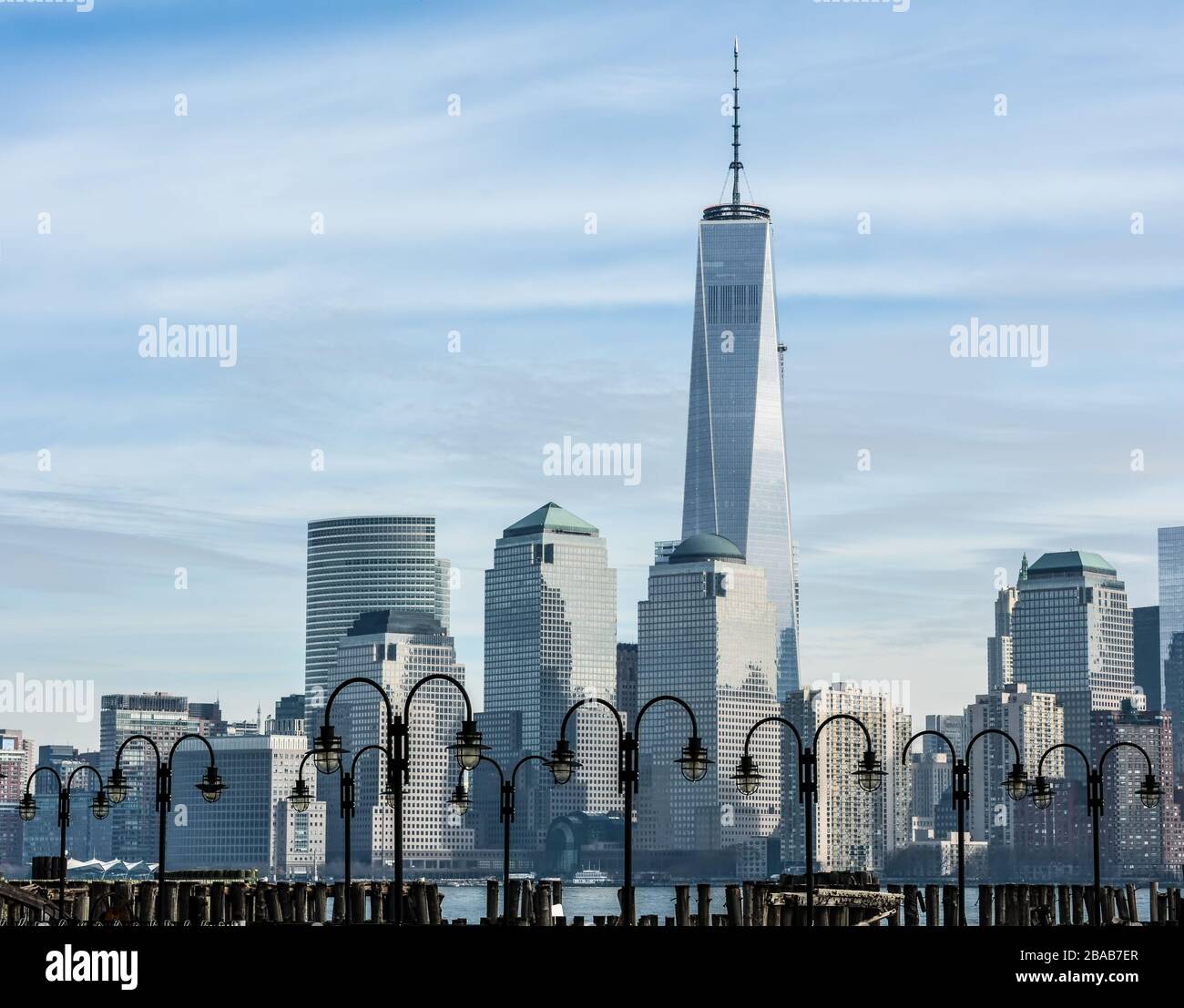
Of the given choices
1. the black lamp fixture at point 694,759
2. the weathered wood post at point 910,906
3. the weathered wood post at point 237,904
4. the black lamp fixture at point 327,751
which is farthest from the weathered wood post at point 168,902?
the black lamp fixture at point 694,759

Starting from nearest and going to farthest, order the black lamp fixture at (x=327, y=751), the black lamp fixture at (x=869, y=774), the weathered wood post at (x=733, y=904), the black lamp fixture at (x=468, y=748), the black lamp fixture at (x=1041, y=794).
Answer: the black lamp fixture at (x=468, y=748), the black lamp fixture at (x=327, y=751), the black lamp fixture at (x=869, y=774), the black lamp fixture at (x=1041, y=794), the weathered wood post at (x=733, y=904)

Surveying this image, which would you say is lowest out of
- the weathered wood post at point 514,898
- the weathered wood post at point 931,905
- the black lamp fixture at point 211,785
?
the weathered wood post at point 931,905

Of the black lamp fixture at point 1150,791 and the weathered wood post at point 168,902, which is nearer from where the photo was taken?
the black lamp fixture at point 1150,791

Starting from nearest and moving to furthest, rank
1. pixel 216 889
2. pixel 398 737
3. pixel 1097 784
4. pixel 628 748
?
pixel 398 737 < pixel 628 748 < pixel 1097 784 < pixel 216 889

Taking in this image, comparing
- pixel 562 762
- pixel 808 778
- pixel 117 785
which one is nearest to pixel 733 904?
pixel 117 785

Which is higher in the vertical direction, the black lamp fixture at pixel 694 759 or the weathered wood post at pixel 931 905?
the black lamp fixture at pixel 694 759

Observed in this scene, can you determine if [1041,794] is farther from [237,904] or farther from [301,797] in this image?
[237,904]

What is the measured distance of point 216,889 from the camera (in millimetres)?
79125

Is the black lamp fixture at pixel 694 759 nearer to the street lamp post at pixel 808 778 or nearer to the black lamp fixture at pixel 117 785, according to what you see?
the street lamp post at pixel 808 778

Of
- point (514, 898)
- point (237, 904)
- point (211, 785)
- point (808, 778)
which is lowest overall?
point (514, 898)

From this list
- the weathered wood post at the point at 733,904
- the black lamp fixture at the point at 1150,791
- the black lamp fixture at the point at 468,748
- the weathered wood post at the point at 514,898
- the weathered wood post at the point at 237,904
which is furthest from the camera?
the weathered wood post at the point at 237,904

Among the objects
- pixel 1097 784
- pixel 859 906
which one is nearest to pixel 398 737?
pixel 1097 784
